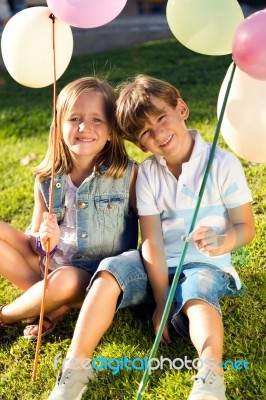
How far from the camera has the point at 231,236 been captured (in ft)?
6.33

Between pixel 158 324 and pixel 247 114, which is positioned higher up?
pixel 247 114

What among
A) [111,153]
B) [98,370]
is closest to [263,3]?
[111,153]

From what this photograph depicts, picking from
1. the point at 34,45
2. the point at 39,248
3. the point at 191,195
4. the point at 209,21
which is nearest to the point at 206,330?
the point at 191,195

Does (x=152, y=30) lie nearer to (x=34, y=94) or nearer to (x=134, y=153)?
(x=34, y=94)

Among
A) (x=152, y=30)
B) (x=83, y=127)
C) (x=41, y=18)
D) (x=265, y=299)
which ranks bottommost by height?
(x=152, y=30)

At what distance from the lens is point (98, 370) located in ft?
6.27

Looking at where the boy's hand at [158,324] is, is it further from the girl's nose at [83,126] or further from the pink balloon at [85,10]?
the pink balloon at [85,10]

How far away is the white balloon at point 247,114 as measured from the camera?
1.87 metres

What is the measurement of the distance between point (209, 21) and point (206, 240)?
2.08ft

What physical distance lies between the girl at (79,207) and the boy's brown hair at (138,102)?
0.10 meters

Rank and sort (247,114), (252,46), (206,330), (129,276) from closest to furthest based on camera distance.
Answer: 1. (252,46)
2. (206,330)
3. (247,114)
4. (129,276)

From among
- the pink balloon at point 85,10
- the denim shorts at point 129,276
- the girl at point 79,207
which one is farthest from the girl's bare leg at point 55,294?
the pink balloon at point 85,10

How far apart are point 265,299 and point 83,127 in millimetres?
823

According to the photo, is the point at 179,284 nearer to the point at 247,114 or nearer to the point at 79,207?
the point at 79,207
